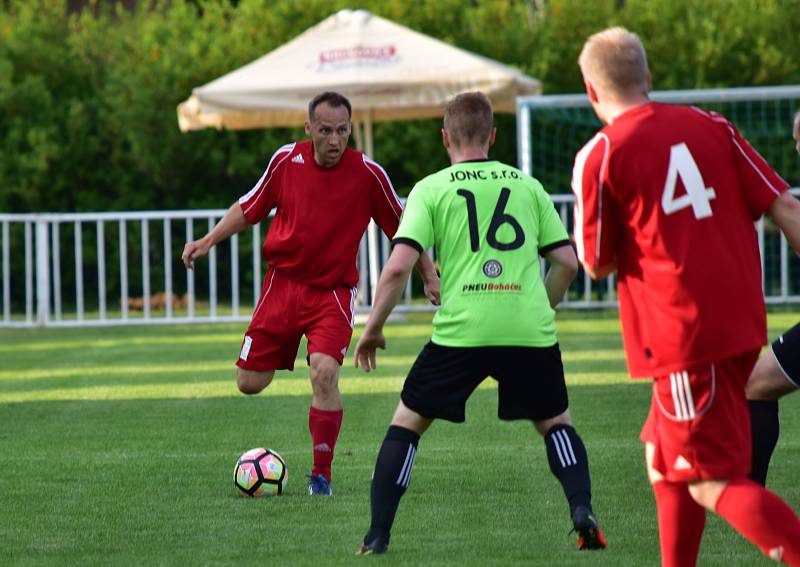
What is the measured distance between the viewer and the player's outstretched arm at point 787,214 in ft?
15.0

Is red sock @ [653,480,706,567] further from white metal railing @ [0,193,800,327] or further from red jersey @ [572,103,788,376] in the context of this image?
white metal railing @ [0,193,800,327]

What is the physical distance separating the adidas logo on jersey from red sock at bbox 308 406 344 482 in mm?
2850

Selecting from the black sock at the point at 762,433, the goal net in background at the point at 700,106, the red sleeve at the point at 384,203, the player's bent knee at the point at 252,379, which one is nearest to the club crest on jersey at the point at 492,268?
the black sock at the point at 762,433

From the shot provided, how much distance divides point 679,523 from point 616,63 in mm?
1313

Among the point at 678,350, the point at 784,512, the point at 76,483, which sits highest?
the point at 678,350

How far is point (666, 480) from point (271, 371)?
10.9ft

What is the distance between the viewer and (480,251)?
555cm

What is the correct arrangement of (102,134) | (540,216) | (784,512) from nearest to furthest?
(784,512) → (540,216) → (102,134)

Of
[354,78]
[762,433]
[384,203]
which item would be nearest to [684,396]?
[762,433]

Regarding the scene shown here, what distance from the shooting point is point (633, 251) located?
4.50 meters

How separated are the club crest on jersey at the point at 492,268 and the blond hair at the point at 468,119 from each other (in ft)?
1.39

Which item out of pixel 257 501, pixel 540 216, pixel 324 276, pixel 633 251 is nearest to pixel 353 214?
pixel 324 276

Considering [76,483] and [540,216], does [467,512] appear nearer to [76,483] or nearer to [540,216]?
[540,216]

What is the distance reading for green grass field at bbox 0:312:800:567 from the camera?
18.8ft
